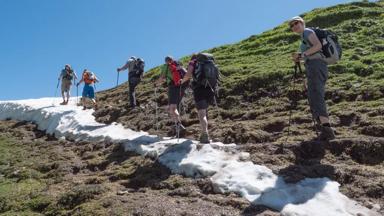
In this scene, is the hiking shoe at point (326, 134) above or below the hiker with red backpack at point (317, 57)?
below

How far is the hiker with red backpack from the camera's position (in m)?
12.8

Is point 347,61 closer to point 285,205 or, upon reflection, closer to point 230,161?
point 230,161

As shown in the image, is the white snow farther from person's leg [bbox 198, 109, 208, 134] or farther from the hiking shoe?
the hiking shoe

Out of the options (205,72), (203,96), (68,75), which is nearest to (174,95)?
(203,96)

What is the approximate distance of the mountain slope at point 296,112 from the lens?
1206 cm

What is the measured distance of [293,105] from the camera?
19.4 metres

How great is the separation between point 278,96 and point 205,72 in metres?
6.89

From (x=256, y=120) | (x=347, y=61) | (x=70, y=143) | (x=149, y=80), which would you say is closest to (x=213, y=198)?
(x=256, y=120)

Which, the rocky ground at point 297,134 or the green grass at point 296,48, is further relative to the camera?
the green grass at point 296,48

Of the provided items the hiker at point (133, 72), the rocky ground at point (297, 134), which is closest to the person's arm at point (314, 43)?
the rocky ground at point (297, 134)

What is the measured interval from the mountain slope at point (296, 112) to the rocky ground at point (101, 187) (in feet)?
6.62

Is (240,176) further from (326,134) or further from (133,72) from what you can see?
(133,72)

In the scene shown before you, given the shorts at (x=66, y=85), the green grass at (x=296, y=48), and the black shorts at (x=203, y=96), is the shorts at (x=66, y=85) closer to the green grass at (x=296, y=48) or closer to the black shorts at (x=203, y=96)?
the green grass at (x=296, y=48)

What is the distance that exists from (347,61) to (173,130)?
1012 centimetres
